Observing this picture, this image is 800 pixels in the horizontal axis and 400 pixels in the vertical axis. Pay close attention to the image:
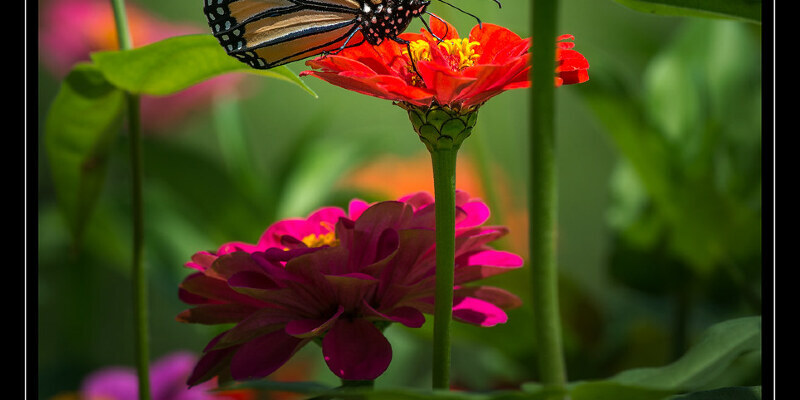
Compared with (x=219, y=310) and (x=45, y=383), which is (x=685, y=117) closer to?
(x=219, y=310)

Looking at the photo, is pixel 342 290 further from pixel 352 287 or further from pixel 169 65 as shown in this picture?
pixel 169 65

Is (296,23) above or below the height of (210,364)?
above

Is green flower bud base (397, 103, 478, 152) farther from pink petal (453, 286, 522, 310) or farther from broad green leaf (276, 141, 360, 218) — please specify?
broad green leaf (276, 141, 360, 218)

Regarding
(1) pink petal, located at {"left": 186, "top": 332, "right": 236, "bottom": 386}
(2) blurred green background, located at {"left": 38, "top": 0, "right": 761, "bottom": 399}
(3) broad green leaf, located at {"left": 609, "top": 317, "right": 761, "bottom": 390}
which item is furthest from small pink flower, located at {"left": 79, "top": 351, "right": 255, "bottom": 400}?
(3) broad green leaf, located at {"left": 609, "top": 317, "right": 761, "bottom": 390}

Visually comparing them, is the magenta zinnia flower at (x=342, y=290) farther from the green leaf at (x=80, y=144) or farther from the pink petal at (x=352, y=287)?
the green leaf at (x=80, y=144)

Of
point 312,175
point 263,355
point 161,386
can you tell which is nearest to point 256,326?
point 263,355

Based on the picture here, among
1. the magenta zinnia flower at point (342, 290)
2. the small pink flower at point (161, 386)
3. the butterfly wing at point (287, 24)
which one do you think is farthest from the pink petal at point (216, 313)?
the small pink flower at point (161, 386)
